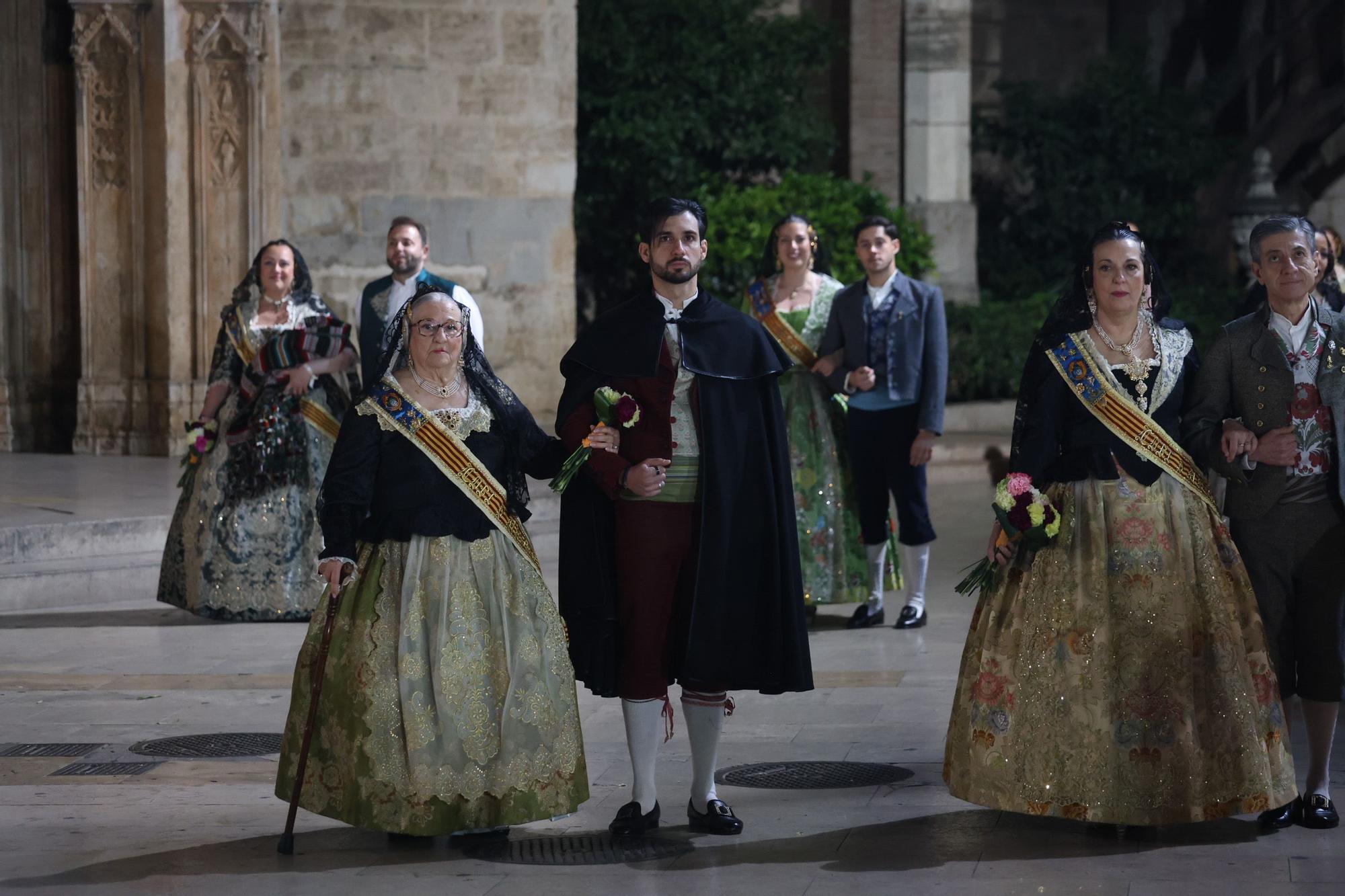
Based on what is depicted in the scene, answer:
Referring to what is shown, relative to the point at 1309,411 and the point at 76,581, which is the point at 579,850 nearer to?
the point at 1309,411

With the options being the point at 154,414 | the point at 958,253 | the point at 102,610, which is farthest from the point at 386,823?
the point at 958,253

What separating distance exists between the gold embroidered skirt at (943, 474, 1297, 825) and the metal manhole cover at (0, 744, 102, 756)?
121 inches

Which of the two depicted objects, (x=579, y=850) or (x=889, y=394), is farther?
(x=889, y=394)

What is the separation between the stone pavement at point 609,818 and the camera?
5.36 m

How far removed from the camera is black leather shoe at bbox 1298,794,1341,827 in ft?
19.2

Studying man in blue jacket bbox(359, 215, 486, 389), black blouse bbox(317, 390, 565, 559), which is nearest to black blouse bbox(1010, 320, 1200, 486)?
black blouse bbox(317, 390, 565, 559)

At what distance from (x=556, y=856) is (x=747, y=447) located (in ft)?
4.30

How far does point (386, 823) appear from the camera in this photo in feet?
18.2

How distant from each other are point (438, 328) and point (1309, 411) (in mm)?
2606

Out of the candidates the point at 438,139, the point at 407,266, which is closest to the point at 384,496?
the point at 407,266

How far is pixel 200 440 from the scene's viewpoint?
9.67 metres

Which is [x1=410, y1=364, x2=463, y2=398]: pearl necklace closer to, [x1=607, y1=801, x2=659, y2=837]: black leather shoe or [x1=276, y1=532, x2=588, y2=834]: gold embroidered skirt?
[x1=276, y1=532, x2=588, y2=834]: gold embroidered skirt

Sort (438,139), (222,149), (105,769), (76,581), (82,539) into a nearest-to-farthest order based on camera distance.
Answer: (105,769), (76,581), (82,539), (222,149), (438,139)

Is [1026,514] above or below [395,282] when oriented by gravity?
below
